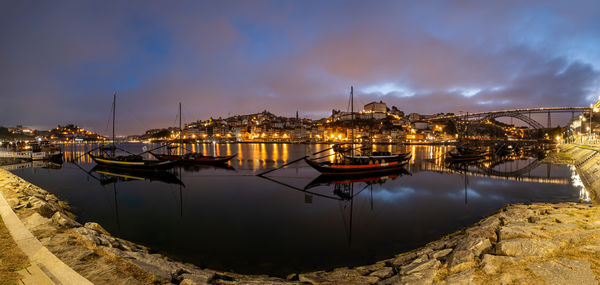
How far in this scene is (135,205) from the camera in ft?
39.6

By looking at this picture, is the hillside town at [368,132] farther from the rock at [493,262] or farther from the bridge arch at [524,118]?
the rock at [493,262]

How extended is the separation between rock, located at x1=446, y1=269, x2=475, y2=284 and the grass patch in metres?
6.43

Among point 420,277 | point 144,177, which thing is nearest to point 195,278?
point 420,277

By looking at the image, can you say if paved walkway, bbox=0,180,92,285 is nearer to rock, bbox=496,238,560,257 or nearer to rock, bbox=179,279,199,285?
rock, bbox=179,279,199,285

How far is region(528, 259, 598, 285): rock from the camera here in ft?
10.7

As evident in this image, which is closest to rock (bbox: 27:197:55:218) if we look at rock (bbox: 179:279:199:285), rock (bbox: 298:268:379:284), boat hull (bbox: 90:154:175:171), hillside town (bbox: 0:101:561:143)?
rock (bbox: 179:279:199:285)

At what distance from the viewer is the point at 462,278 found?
370 cm

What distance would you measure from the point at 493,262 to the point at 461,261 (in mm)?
459

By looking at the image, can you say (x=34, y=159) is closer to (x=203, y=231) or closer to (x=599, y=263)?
(x=203, y=231)

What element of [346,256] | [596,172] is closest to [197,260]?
[346,256]

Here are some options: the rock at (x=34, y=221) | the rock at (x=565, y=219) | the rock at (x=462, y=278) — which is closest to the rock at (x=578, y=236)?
the rock at (x=565, y=219)

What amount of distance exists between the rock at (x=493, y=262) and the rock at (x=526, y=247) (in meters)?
0.22

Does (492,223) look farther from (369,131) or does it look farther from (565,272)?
(369,131)

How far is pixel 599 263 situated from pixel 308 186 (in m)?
13.7
